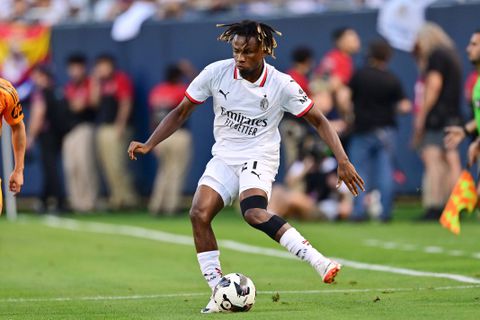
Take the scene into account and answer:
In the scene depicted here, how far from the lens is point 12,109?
1030cm

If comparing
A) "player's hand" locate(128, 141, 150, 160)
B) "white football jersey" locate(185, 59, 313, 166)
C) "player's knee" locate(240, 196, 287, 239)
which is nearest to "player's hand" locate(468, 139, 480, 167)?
"white football jersey" locate(185, 59, 313, 166)

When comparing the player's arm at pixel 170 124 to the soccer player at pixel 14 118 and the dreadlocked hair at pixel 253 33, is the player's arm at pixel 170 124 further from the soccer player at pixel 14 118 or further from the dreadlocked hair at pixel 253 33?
the soccer player at pixel 14 118

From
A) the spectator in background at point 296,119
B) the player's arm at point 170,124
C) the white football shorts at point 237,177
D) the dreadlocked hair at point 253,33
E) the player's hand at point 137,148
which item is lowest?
the spectator in background at point 296,119

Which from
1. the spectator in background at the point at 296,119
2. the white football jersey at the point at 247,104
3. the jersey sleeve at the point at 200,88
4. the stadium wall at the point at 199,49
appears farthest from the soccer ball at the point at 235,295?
the stadium wall at the point at 199,49

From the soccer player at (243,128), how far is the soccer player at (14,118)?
44.2 inches

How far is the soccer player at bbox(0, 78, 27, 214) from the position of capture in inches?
404

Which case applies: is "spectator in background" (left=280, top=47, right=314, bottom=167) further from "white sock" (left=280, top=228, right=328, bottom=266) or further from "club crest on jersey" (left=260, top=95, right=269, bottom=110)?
"white sock" (left=280, top=228, right=328, bottom=266)

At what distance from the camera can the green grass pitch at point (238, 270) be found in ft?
31.6

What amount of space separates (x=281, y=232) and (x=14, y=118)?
8.18ft

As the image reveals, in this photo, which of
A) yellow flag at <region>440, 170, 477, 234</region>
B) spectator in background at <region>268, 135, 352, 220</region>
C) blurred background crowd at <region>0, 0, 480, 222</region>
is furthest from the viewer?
spectator in background at <region>268, 135, 352, 220</region>

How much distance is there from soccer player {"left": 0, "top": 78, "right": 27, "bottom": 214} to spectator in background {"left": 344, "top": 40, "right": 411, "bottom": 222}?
968 centimetres

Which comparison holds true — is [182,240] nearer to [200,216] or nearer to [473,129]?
[473,129]

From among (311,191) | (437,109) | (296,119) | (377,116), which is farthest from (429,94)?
(311,191)

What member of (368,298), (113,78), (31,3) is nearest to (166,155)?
(113,78)
